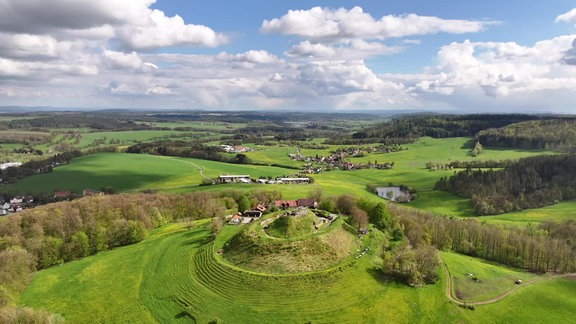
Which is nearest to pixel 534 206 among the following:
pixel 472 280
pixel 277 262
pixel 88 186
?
pixel 472 280

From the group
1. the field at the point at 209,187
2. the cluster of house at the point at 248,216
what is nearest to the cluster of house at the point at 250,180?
the field at the point at 209,187

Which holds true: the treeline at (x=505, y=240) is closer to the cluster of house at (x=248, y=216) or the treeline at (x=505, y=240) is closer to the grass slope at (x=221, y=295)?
the grass slope at (x=221, y=295)

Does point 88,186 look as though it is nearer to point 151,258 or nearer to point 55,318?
point 151,258

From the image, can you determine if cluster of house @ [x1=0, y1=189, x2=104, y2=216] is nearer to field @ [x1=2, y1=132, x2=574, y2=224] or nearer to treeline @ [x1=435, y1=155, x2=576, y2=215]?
field @ [x1=2, y1=132, x2=574, y2=224]

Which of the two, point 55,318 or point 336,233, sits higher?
point 336,233

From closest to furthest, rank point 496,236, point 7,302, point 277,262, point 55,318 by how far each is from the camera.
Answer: point 55,318, point 7,302, point 277,262, point 496,236

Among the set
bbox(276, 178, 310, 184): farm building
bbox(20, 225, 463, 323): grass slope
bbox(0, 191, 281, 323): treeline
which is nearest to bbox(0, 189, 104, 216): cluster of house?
bbox(0, 191, 281, 323): treeline

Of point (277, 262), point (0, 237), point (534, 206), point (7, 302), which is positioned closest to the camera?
point (7, 302)
